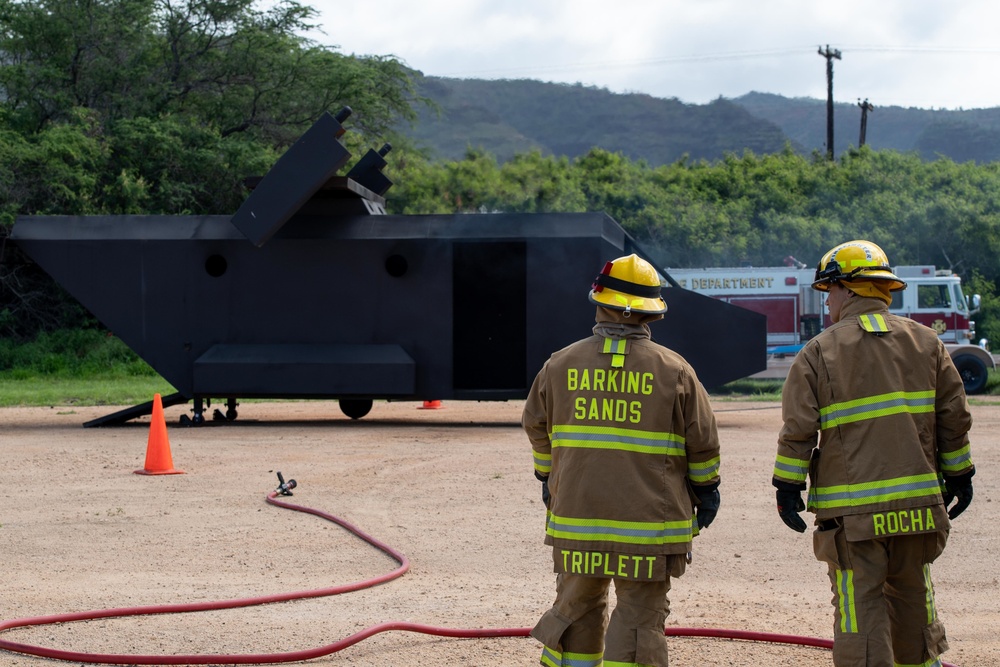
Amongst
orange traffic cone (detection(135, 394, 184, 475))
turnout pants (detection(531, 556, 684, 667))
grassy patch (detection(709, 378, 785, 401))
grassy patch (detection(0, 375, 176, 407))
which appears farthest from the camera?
grassy patch (detection(709, 378, 785, 401))

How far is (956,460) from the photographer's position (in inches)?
177

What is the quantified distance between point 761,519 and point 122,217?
9.20 metres

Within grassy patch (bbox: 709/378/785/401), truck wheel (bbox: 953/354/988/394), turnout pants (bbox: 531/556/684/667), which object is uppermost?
turnout pants (bbox: 531/556/684/667)

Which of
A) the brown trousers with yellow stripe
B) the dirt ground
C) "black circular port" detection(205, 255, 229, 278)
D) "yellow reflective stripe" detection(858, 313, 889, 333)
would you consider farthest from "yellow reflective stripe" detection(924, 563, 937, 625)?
"black circular port" detection(205, 255, 229, 278)

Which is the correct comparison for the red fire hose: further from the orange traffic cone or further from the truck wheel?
the truck wheel

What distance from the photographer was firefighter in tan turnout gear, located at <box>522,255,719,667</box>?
4113 millimetres

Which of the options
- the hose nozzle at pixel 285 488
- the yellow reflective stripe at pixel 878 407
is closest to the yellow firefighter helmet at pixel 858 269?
the yellow reflective stripe at pixel 878 407

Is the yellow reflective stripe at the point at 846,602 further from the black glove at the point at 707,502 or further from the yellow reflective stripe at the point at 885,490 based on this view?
the black glove at the point at 707,502

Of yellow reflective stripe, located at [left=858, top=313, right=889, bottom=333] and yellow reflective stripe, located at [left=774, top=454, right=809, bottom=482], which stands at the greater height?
yellow reflective stripe, located at [left=858, top=313, right=889, bottom=333]

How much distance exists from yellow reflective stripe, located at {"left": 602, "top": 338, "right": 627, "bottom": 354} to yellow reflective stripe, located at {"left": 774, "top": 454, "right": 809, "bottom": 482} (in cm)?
74

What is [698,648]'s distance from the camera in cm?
526

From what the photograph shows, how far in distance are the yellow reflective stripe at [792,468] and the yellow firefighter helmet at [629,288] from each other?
735 millimetres

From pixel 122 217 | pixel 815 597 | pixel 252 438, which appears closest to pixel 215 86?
pixel 122 217

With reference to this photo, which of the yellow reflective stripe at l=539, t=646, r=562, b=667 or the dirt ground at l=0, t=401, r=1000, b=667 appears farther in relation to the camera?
the dirt ground at l=0, t=401, r=1000, b=667
